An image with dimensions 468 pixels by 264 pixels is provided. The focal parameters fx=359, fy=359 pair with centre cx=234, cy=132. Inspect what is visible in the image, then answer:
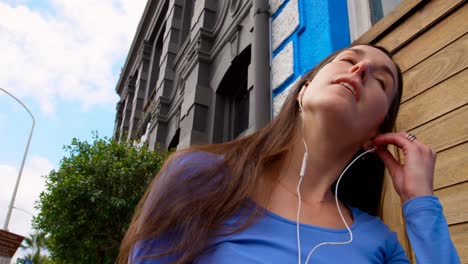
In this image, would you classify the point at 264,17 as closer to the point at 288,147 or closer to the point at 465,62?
the point at 465,62

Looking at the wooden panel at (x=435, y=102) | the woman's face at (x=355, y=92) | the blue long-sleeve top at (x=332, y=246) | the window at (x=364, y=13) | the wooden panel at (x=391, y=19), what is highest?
the window at (x=364, y=13)

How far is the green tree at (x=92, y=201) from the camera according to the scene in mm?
6746

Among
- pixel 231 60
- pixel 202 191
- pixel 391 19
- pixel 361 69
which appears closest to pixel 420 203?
pixel 361 69

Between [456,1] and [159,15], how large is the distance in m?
13.6

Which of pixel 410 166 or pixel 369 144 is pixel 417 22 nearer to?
pixel 369 144

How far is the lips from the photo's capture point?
130 cm

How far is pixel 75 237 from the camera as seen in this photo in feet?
22.7

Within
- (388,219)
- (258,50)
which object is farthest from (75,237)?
(388,219)

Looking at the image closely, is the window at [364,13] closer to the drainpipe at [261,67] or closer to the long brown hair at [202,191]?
the drainpipe at [261,67]

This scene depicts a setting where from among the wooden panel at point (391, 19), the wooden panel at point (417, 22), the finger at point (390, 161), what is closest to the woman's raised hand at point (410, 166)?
the finger at point (390, 161)

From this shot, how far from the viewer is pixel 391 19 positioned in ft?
9.77

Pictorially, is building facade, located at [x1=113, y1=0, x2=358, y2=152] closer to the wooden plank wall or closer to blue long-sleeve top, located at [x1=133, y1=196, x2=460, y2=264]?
the wooden plank wall

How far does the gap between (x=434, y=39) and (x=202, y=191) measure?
7.55 ft

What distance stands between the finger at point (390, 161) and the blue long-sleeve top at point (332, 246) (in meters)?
0.21
